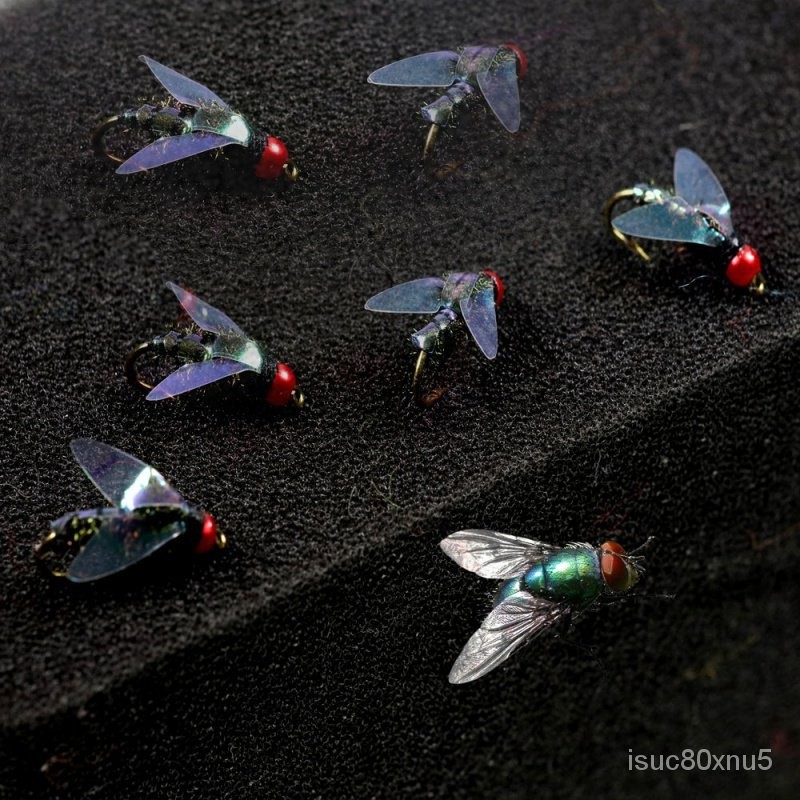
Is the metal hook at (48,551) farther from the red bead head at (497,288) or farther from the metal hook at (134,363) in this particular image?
the red bead head at (497,288)

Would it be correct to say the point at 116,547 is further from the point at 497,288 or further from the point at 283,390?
the point at 497,288

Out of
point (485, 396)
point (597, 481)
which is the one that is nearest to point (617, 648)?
point (597, 481)

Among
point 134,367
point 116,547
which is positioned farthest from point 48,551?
point 134,367

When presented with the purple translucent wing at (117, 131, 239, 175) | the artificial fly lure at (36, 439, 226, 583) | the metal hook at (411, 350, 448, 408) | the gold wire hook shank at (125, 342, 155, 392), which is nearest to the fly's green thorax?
the metal hook at (411, 350, 448, 408)

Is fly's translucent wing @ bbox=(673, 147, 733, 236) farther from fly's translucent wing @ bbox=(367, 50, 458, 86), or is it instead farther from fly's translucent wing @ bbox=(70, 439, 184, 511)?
fly's translucent wing @ bbox=(70, 439, 184, 511)

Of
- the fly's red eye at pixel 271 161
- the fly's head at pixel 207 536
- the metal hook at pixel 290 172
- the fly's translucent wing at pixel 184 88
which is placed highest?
the fly's translucent wing at pixel 184 88

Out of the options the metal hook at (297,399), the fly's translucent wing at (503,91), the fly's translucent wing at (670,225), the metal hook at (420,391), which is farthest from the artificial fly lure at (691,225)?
the metal hook at (297,399)
